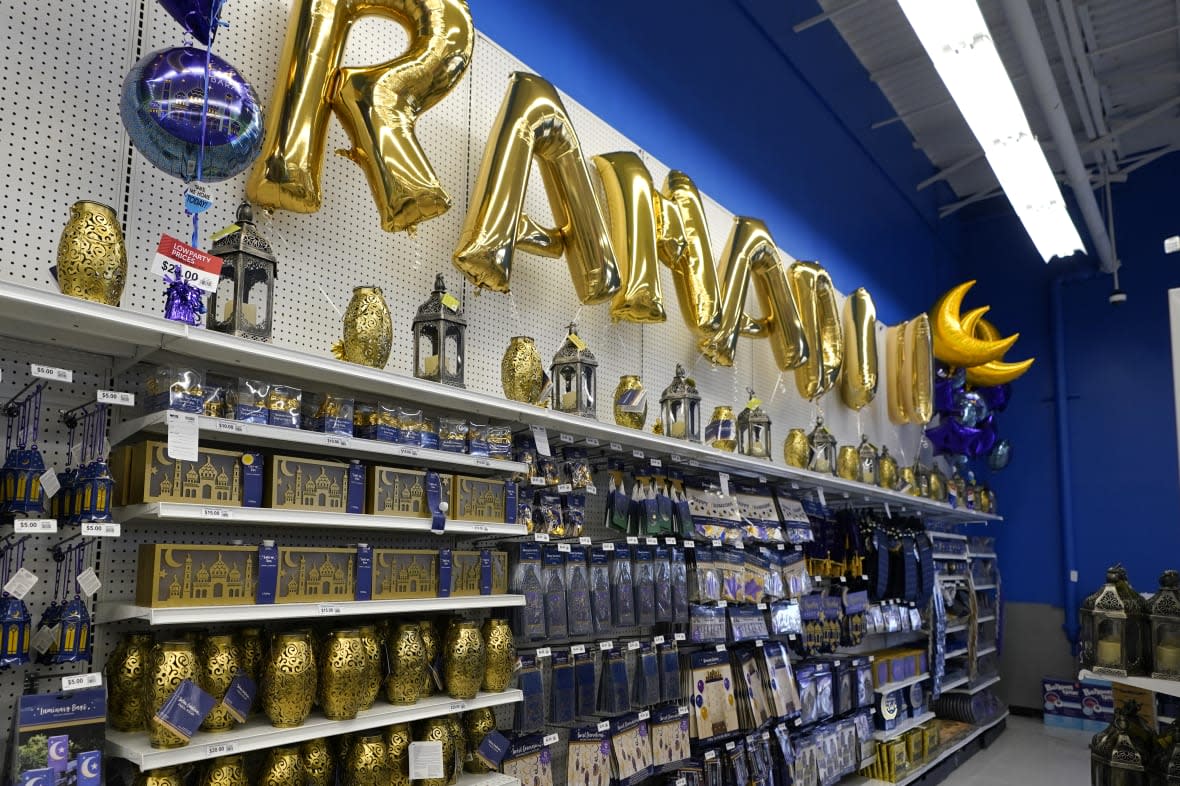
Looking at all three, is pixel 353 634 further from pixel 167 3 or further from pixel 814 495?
pixel 814 495

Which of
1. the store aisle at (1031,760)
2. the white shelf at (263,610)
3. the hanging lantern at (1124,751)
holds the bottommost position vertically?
the store aisle at (1031,760)

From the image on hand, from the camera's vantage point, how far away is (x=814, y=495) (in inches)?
204

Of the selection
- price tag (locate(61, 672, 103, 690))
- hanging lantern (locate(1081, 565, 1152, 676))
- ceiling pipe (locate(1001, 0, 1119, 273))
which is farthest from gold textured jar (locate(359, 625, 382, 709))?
ceiling pipe (locate(1001, 0, 1119, 273))

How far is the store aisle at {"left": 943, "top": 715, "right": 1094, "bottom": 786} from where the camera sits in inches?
245

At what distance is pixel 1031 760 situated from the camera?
6.89 metres

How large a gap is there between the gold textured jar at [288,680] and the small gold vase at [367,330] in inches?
30.6

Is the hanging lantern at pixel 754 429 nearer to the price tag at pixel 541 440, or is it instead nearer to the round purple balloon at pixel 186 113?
the price tag at pixel 541 440

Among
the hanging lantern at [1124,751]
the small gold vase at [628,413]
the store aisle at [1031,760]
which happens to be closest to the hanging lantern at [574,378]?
the small gold vase at [628,413]

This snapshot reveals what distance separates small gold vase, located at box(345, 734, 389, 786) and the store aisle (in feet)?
17.3

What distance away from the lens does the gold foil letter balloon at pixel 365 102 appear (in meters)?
2.34

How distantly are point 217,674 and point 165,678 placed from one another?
5.6 inches

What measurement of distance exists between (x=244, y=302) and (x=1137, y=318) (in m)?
9.51

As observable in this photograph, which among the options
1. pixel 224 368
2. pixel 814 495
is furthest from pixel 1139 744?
pixel 224 368

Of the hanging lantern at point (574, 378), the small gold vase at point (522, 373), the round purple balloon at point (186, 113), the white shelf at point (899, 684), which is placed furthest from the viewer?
the white shelf at point (899, 684)
